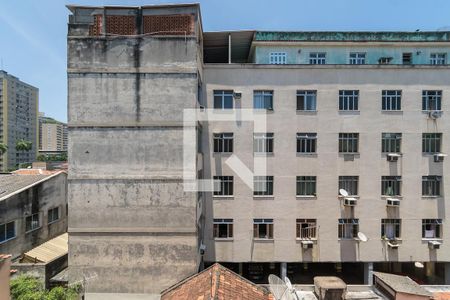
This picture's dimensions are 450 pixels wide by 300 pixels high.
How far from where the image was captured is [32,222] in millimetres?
15117

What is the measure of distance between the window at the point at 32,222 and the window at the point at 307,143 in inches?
634

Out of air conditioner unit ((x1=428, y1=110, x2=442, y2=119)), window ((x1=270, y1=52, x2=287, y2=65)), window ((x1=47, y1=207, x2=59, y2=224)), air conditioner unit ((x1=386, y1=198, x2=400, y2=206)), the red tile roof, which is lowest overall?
the red tile roof

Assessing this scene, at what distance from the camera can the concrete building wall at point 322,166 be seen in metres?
15.2

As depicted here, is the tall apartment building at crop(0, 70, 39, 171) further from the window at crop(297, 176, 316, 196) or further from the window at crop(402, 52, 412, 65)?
the window at crop(402, 52, 412, 65)

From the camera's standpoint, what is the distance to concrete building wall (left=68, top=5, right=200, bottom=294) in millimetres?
12891

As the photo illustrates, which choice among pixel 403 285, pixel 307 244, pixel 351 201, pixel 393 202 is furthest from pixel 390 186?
pixel 403 285

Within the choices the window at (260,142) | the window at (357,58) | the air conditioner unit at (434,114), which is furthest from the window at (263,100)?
the air conditioner unit at (434,114)

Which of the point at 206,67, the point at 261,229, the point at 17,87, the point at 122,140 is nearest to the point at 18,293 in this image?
the point at 122,140

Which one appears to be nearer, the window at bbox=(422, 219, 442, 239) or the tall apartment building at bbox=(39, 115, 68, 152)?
the window at bbox=(422, 219, 442, 239)

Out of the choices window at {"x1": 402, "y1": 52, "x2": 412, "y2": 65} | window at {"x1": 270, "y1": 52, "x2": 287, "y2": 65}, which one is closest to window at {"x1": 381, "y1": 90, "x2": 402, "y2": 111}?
window at {"x1": 402, "y1": 52, "x2": 412, "y2": 65}

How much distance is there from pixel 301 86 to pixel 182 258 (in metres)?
11.6

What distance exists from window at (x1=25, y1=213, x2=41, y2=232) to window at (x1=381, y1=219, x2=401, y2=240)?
20.6 m

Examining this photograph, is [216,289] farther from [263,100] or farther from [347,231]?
[263,100]

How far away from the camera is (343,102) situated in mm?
15375
